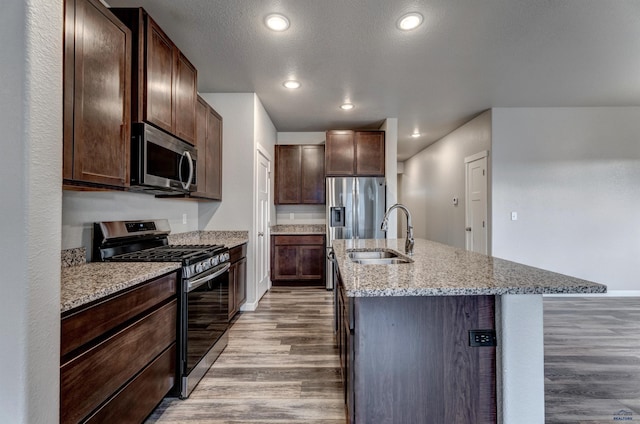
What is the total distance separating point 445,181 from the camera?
5.80 m

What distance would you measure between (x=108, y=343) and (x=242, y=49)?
7.88ft

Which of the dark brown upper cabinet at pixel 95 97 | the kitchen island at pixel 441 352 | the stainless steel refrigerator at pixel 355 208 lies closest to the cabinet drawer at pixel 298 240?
Answer: the stainless steel refrigerator at pixel 355 208

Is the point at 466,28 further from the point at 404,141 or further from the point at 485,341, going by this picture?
the point at 404,141

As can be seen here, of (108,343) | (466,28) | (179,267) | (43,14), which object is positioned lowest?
(108,343)

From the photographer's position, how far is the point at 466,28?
231 centimetres

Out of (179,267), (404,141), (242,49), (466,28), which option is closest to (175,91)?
(242,49)

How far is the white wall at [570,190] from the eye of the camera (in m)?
4.09

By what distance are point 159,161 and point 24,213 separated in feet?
3.86

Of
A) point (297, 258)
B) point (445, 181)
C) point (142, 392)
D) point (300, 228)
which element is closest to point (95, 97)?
point (142, 392)

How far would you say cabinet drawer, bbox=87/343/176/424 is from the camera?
1267mm

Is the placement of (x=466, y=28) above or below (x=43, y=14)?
above

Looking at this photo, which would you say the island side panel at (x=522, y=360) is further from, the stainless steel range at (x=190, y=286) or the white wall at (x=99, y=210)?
the white wall at (x=99, y=210)

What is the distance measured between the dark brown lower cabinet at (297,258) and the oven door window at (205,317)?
2185 millimetres

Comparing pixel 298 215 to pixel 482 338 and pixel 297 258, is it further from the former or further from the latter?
pixel 482 338
